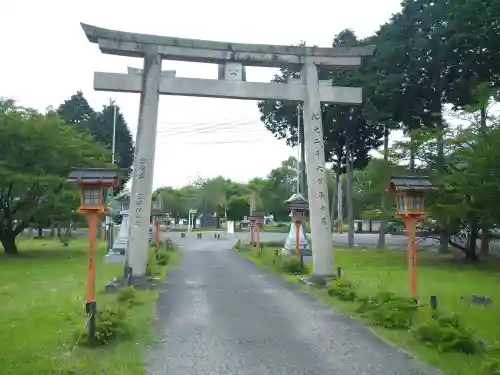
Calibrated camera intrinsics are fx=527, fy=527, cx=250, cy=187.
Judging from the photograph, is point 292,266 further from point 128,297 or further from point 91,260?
point 91,260

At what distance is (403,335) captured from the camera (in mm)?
9266

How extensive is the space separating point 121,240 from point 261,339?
63.5ft

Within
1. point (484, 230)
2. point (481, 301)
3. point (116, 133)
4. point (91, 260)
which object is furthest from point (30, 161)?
point (116, 133)

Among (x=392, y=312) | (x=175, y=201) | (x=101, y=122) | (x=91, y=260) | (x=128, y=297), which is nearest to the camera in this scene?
(x=392, y=312)

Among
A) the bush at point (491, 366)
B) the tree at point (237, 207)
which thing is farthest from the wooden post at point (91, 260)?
the tree at point (237, 207)

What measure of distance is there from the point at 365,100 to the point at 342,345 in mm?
22912

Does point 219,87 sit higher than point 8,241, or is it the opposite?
point 219,87

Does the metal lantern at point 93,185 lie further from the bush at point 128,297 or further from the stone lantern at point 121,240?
the stone lantern at point 121,240

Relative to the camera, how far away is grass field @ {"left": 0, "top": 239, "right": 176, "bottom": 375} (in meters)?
7.03

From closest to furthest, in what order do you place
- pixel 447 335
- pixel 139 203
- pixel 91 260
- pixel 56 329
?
pixel 447 335 → pixel 56 329 → pixel 91 260 → pixel 139 203

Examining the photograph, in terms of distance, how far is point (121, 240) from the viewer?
1068 inches

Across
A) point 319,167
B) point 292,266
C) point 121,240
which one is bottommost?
point 292,266

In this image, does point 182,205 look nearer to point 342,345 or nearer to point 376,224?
point 376,224

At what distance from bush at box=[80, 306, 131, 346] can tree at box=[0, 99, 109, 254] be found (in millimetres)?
17772
